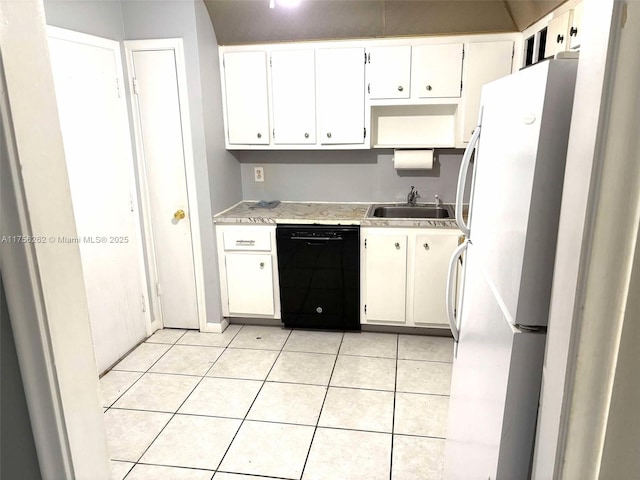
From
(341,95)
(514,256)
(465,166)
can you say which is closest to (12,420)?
(514,256)

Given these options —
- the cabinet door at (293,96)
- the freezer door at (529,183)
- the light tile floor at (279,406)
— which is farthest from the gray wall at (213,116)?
the freezer door at (529,183)

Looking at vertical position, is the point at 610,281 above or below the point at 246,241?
above

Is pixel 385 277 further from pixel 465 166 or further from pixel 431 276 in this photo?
pixel 465 166

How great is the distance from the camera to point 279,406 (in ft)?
8.46

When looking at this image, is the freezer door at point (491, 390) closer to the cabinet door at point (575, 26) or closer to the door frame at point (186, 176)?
the cabinet door at point (575, 26)

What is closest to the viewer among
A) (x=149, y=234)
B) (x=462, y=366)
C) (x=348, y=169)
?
(x=462, y=366)

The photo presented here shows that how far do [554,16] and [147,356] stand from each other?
10.7 ft

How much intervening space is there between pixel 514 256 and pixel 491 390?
0.37 meters

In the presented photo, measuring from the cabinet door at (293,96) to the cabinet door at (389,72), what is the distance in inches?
16.8

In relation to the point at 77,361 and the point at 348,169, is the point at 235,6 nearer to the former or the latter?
the point at 348,169

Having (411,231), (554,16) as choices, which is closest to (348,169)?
(411,231)

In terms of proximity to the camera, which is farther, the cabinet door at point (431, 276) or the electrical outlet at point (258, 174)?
the electrical outlet at point (258, 174)

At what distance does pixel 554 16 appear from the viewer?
2354 millimetres

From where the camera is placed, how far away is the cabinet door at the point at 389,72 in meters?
3.19
